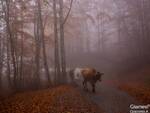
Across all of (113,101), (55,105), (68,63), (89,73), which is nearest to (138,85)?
(89,73)

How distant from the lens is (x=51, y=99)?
14.7m

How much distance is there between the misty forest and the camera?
14.3 metres

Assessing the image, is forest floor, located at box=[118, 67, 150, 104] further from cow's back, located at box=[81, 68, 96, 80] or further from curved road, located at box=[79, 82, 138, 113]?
cow's back, located at box=[81, 68, 96, 80]

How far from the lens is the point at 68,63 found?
3894 cm

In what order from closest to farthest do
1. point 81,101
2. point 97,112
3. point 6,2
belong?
point 97,112 < point 81,101 < point 6,2

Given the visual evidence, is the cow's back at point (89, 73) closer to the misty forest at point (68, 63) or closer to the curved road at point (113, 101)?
the misty forest at point (68, 63)

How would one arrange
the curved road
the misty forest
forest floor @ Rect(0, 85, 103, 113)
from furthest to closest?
the misty forest → the curved road → forest floor @ Rect(0, 85, 103, 113)

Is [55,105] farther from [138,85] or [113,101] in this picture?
[138,85]

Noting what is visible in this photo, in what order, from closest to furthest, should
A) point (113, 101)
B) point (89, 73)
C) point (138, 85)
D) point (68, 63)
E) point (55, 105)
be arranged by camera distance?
point (55, 105) < point (113, 101) < point (89, 73) < point (138, 85) < point (68, 63)

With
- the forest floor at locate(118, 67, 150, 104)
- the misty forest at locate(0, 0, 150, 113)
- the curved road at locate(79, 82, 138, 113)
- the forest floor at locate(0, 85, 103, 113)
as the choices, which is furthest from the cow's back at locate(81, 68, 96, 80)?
the forest floor at locate(118, 67, 150, 104)

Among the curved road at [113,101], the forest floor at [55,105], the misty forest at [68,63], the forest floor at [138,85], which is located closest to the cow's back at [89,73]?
the misty forest at [68,63]

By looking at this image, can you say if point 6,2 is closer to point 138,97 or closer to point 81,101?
point 81,101

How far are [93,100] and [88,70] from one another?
3862 mm

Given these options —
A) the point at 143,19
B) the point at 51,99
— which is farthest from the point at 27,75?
the point at 143,19
